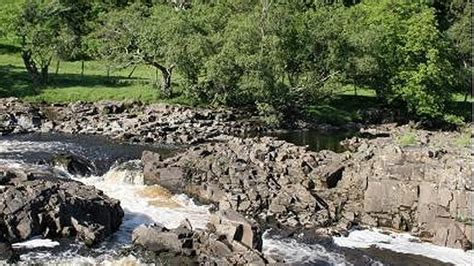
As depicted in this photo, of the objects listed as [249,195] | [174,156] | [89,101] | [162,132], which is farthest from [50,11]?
[249,195]

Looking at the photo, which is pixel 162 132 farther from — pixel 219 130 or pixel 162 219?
pixel 162 219

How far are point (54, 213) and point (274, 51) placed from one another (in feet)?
132

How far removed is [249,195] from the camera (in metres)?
46.0

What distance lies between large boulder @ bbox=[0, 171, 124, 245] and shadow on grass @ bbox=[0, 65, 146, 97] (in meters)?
41.5

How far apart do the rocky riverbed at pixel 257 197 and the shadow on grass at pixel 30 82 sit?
23.9 m

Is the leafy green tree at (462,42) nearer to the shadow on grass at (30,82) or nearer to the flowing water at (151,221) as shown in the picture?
the shadow on grass at (30,82)

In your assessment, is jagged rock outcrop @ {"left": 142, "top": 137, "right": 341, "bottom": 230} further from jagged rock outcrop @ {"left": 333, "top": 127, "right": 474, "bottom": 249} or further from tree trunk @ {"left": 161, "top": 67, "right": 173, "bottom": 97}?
tree trunk @ {"left": 161, "top": 67, "right": 173, "bottom": 97}

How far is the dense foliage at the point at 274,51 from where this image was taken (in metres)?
74.6

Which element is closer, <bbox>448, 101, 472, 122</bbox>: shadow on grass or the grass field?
the grass field

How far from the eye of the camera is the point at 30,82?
83.6m

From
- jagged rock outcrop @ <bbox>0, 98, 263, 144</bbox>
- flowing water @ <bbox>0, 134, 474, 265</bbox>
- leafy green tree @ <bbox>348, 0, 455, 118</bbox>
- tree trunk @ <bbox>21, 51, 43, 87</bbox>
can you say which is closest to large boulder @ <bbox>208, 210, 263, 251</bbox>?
flowing water @ <bbox>0, 134, 474, 265</bbox>

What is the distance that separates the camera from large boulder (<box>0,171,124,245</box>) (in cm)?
3709

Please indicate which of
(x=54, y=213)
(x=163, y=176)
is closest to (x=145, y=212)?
(x=54, y=213)

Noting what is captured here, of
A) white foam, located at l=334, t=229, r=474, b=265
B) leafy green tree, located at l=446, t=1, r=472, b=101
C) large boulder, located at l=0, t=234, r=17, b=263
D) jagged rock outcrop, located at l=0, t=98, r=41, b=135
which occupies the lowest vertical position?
large boulder, located at l=0, t=234, r=17, b=263
